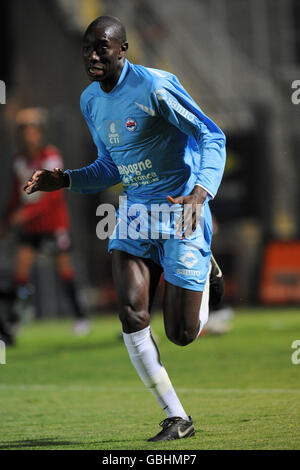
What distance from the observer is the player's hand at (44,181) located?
537 cm

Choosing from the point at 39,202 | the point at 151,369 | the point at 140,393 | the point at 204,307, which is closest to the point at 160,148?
the point at 204,307

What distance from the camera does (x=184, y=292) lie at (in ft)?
17.3

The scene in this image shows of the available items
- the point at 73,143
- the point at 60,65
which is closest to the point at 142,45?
the point at 60,65

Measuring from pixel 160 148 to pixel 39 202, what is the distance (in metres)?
6.21

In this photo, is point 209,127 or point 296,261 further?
point 296,261

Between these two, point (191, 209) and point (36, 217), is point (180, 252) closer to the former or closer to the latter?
point (191, 209)

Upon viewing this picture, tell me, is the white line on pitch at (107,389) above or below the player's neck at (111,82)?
below

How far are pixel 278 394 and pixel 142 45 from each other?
38.7 feet

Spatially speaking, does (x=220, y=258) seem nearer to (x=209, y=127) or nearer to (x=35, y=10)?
(x=35, y=10)

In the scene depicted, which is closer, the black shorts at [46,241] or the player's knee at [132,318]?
the player's knee at [132,318]

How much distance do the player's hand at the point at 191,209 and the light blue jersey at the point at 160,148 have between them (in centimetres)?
13

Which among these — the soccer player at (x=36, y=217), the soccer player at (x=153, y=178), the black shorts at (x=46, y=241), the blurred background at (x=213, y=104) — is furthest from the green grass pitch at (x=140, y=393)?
the blurred background at (x=213, y=104)

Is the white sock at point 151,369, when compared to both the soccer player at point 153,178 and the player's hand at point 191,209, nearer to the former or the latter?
the soccer player at point 153,178

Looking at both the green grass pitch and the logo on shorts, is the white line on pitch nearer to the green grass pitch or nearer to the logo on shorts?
the green grass pitch
